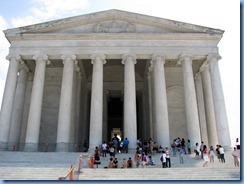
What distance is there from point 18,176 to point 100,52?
19.4 metres

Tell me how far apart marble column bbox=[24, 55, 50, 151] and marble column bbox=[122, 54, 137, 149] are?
1042 cm

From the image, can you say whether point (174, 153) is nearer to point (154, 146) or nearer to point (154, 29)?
point (154, 146)

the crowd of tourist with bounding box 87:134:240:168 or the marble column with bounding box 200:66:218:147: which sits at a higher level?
the marble column with bounding box 200:66:218:147

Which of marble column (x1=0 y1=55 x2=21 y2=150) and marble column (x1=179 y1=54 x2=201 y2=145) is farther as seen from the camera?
marble column (x1=179 y1=54 x2=201 y2=145)

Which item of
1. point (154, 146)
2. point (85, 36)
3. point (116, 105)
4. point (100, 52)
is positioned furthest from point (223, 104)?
point (116, 105)

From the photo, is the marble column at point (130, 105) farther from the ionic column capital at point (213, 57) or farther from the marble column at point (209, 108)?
Answer: the marble column at point (209, 108)

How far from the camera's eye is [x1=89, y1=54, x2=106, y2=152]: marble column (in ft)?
98.6

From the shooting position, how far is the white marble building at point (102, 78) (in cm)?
3111

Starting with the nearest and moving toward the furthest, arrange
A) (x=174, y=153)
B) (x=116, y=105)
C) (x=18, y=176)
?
1. (x=18, y=176)
2. (x=174, y=153)
3. (x=116, y=105)

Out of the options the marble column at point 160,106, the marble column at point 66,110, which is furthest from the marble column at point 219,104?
the marble column at point 66,110

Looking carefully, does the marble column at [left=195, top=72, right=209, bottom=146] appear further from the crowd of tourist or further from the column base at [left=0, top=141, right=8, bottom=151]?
the column base at [left=0, top=141, right=8, bottom=151]

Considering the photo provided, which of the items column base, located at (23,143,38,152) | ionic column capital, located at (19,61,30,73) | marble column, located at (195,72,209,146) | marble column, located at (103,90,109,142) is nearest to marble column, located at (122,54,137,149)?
column base, located at (23,143,38,152)

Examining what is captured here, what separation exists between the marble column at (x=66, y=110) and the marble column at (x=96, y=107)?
2.83 m

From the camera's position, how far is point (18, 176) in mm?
18500
